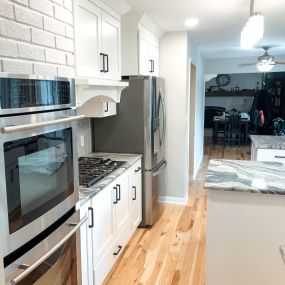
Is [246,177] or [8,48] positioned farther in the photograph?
[246,177]

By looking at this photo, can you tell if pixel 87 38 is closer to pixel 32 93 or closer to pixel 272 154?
pixel 32 93

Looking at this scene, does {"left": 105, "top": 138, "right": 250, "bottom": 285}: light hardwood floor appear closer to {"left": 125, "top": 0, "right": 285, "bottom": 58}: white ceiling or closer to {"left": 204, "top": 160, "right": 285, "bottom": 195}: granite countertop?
{"left": 204, "top": 160, "right": 285, "bottom": 195}: granite countertop

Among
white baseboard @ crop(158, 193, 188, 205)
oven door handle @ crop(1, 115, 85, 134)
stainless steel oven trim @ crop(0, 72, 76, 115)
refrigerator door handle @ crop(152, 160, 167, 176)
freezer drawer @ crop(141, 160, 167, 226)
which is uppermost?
stainless steel oven trim @ crop(0, 72, 76, 115)

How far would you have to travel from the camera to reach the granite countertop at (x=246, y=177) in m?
1.87

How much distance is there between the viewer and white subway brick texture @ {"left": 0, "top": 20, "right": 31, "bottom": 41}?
126 cm

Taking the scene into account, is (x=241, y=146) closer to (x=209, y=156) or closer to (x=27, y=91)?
(x=209, y=156)

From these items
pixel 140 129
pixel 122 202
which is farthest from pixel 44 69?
pixel 140 129

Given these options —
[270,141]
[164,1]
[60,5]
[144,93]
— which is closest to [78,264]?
[60,5]

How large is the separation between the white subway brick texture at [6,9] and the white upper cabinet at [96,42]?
0.69 meters

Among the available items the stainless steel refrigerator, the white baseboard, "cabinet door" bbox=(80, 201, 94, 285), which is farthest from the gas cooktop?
the white baseboard

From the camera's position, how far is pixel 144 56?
331cm

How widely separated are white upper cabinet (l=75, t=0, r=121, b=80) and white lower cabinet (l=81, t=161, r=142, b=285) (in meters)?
0.91

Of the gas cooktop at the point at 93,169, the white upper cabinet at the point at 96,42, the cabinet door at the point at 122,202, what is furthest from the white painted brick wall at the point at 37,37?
the cabinet door at the point at 122,202

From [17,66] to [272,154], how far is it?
2809mm
